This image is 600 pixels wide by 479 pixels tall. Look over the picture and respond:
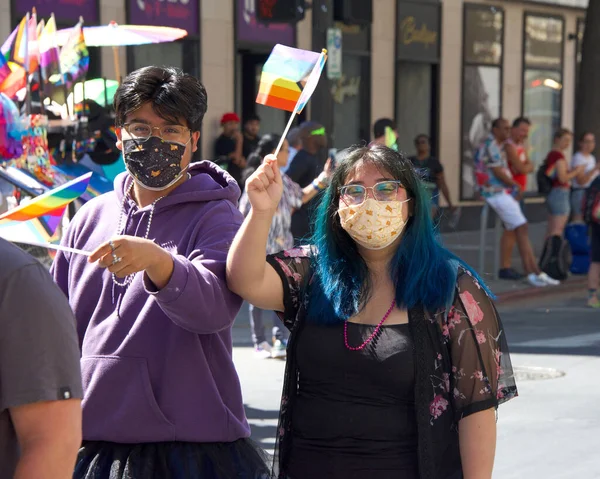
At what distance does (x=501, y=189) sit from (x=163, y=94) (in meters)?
11.8

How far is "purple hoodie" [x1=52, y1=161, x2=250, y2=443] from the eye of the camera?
10.3 ft

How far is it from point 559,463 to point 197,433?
390 cm

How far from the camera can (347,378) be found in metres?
3.33

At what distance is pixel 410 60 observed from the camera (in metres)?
21.5

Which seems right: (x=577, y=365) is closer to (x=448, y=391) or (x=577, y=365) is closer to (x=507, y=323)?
(x=507, y=323)

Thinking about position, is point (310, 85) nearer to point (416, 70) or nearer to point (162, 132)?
point (162, 132)

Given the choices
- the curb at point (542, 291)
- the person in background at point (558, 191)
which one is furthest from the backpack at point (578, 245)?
the curb at point (542, 291)

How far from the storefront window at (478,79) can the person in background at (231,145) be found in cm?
691

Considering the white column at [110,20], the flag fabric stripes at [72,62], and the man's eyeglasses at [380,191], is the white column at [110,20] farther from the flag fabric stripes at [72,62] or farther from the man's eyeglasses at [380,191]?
the man's eyeglasses at [380,191]

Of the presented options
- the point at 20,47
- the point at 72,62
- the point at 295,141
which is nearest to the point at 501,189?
the point at 295,141

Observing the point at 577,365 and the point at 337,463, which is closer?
the point at 337,463

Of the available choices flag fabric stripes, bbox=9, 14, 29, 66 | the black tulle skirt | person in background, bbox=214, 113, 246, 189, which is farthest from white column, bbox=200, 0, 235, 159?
the black tulle skirt

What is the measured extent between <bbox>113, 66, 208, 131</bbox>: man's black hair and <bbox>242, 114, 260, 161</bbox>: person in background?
1386cm

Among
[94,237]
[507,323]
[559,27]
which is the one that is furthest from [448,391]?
[559,27]
